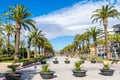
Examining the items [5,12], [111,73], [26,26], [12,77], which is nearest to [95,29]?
[26,26]

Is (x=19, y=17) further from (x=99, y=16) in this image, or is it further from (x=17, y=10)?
(x=99, y=16)

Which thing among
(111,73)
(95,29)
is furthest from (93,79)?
(95,29)

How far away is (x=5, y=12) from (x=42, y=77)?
32125 millimetres

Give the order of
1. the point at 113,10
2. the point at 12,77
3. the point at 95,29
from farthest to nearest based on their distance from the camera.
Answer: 1. the point at 95,29
2. the point at 113,10
3. the point at 12,77

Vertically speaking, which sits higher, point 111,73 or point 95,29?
point 95,29

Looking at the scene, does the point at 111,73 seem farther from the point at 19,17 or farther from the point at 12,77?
the point at 19,17

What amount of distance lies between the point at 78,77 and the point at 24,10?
32388 mm

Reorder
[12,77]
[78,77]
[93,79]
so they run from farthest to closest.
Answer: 1. [78,77]
2. [93,79]
3. [12,77]

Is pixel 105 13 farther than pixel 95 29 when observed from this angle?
No

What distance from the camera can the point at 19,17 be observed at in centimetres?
5053

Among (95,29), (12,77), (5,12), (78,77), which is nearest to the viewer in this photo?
(12,77)

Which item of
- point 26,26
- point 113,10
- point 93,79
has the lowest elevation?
point 93,79

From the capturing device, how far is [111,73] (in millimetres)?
22969

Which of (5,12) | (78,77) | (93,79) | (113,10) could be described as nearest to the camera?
(93,79)
